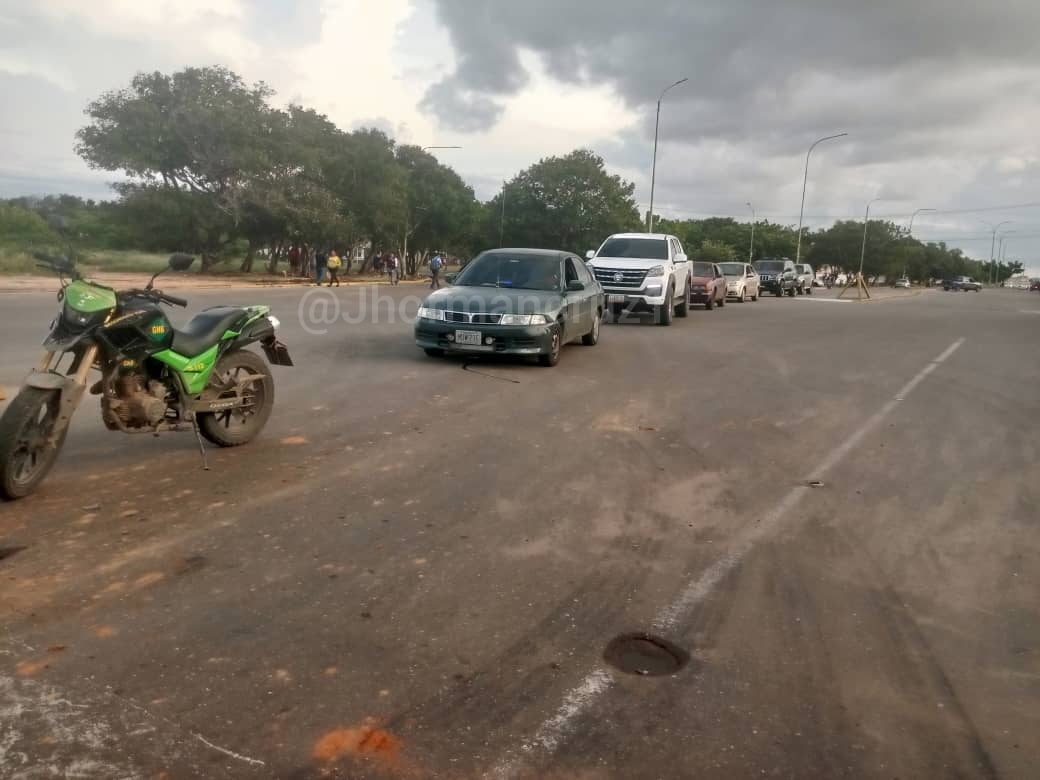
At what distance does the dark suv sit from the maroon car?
45.8 feet

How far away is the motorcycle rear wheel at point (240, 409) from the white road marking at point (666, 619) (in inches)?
151

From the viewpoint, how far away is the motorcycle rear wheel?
248 inches

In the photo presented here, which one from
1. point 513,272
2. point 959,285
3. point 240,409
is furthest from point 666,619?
point 959,285

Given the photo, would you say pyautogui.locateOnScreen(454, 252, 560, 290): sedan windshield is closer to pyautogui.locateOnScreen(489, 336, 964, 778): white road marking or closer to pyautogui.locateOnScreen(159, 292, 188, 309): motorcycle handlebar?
pyautogui.locateOnScreen(489, 336, 964, 778): white road marking

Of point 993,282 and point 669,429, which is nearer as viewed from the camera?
point 669,429

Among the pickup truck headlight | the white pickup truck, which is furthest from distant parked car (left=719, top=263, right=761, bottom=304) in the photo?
the pickup truck headlight

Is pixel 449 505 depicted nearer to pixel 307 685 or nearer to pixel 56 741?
pixel 307 685

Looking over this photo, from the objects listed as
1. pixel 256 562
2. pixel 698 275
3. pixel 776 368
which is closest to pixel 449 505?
pixel 256 562

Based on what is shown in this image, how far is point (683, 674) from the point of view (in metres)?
3.34

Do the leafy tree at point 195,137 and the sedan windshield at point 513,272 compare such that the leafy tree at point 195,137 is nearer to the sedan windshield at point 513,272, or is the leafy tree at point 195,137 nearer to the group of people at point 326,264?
the group of people at point 326,264

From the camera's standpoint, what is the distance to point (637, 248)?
19.5 meters

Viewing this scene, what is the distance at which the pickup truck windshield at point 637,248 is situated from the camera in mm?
19266

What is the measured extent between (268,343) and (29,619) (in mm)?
3787

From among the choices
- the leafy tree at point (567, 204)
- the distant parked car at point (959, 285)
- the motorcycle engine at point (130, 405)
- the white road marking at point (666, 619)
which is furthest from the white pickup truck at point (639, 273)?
the distant parked car at point (959, 285)
